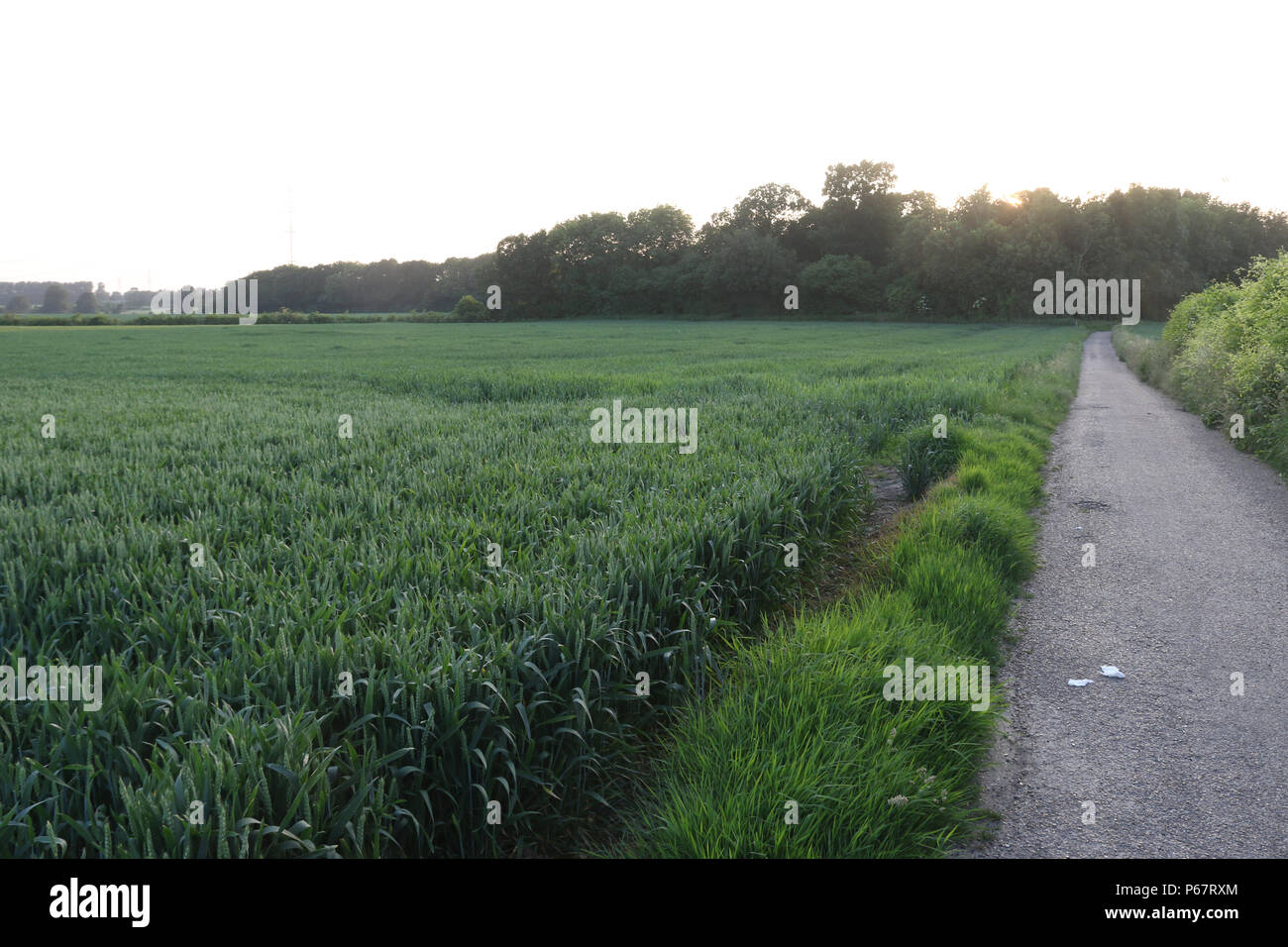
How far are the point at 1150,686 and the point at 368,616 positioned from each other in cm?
385

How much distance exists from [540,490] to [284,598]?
259cm

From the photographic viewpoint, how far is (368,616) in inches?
129

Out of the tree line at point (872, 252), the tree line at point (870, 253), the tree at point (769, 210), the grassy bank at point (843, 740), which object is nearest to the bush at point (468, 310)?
the tree line at point (870, 253)

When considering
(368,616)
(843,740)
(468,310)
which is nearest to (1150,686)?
(843,740)

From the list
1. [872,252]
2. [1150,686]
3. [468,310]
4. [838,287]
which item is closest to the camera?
[1150,686]

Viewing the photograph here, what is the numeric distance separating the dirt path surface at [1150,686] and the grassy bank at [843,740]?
225 millimetres

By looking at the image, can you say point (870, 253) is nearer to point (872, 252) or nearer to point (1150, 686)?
point (872, 252)

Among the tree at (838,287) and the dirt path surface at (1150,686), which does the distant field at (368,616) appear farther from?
the tree at (838,287)

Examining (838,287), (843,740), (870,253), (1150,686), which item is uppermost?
(870,253)

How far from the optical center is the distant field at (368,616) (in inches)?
86.4

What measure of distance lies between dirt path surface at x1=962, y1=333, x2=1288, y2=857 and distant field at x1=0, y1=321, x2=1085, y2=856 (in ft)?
4.94
